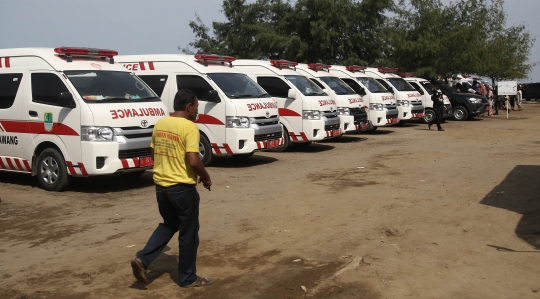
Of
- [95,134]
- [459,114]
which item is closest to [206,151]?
[95,134]

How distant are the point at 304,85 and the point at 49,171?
7660mm

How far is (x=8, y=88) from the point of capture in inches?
429

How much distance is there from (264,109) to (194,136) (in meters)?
8.00

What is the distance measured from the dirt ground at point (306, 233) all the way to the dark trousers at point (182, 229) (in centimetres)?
22

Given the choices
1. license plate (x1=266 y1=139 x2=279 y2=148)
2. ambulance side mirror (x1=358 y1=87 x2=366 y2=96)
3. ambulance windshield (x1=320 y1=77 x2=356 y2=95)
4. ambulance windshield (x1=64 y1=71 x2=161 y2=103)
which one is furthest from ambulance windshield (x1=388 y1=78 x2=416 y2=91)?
ambulance windshield (x1=64 y1=71 x2=161 y2=103)

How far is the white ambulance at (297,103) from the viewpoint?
15.3m

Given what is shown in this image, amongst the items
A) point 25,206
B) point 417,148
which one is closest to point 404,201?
point 25,206

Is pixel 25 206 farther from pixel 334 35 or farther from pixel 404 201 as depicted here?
pixel 334 35

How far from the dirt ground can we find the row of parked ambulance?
21.8 inches

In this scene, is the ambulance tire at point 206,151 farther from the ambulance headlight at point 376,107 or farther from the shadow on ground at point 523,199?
the ambulance headlight at point 376,107

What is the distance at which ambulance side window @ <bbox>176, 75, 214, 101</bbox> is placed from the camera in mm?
13109

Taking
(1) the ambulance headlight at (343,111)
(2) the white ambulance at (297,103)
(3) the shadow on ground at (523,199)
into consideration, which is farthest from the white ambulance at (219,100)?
(3) the shadow on ground at (523,199)

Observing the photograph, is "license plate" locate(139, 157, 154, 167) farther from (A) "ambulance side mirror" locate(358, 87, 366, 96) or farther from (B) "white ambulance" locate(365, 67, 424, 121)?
(B) "white ambulance" locate(365, 67, 424, 121)

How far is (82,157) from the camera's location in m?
9.92
